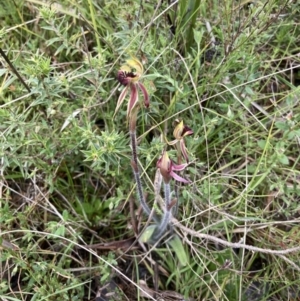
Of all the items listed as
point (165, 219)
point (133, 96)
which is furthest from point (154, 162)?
point (133, 96)

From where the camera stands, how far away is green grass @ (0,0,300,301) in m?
1.48

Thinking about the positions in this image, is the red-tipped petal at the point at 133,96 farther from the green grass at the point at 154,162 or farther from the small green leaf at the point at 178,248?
the small green leaf at the point at 178,248

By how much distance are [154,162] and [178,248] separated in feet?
0.96

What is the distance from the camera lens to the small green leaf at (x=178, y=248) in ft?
4.77

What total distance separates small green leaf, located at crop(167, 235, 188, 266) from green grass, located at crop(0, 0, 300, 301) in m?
0.04

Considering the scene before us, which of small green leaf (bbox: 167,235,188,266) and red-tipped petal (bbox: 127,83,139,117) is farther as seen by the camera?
small green leaf (bbox: 167,235,188,266)

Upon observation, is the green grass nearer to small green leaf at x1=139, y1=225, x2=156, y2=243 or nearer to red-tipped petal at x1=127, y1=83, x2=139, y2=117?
small green leaf at x1=139, y1=225, x2=156, y2=243

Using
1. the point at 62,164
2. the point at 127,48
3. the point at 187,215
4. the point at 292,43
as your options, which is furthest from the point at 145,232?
the point at 292,43

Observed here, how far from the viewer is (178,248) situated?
4.90 feet

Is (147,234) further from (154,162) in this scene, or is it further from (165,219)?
(154,162)

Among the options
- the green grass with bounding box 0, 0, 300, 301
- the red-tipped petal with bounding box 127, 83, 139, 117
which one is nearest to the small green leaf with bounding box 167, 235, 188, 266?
the green grass with bounding box 0, 0, 300, 301

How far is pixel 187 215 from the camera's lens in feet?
5.16

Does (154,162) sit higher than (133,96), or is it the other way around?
(133,96)

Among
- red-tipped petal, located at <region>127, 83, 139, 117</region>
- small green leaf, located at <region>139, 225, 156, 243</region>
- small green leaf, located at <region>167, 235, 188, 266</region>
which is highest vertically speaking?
red-tipped petal, located at <region>127, 83, 139, 117</region>
